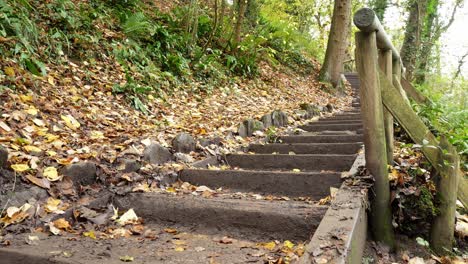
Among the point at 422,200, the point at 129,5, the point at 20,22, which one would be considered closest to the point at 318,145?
the point at 422,200

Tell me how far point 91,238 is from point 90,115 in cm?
202

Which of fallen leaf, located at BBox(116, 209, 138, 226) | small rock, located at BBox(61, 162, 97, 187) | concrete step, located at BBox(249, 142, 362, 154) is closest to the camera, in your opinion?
fallen leaf, located at BBox(116, 209, 138, 226)

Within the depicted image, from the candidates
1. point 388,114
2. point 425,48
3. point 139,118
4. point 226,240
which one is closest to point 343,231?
point 226,240

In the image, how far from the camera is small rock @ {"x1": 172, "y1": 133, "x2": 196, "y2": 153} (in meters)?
3.29

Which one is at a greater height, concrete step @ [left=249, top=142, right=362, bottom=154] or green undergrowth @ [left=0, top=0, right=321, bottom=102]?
green undergrowth @ [left=0, top=0, right=321, bottom=102]

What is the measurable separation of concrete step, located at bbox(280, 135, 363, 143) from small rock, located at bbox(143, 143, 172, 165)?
5.84 ft

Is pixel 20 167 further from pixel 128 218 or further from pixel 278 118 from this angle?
pixel 278 118

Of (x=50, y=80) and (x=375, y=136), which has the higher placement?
(x=50, y=80)

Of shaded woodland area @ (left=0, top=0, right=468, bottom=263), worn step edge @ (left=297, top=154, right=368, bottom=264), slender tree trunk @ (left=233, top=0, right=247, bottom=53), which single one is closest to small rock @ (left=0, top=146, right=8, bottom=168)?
shaded woodland area @ (left=0, top=0, right=468, bottom=263)

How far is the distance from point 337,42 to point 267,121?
24.5 ft

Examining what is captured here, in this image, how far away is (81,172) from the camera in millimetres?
2449

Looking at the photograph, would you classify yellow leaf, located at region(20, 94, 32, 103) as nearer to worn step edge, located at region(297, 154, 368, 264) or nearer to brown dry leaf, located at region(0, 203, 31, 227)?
brown dry leaf, located at region(0, 203, 31, 227)

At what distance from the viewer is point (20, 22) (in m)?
4.21

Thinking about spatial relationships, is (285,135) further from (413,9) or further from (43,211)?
(413,9)
